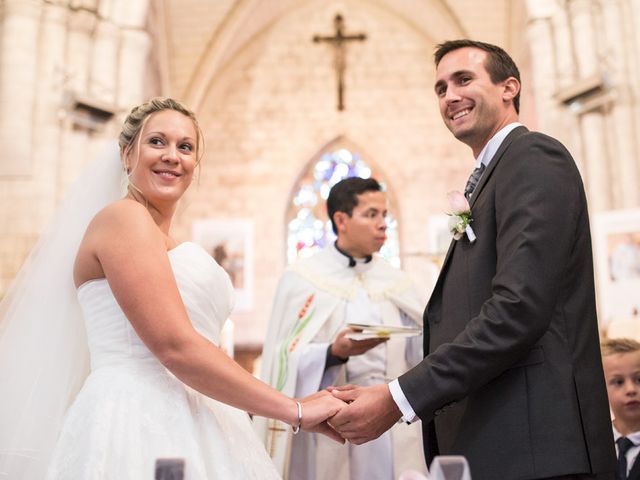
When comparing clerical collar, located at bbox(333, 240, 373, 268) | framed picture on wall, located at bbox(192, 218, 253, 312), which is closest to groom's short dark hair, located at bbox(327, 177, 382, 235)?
clerical collar, located at bbox(333, 240, 373, 268)

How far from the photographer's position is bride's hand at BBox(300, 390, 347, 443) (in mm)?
2480

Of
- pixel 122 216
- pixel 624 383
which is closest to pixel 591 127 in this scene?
pixel 624 383

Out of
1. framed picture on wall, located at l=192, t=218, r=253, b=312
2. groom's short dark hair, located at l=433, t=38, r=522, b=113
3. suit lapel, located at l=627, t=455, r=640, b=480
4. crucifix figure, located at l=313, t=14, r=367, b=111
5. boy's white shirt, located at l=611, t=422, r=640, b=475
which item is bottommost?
suit lapel, located at l=627, t=455, r=640, b=480

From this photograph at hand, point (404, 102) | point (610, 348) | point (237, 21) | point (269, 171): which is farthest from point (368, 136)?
point (610, 348)

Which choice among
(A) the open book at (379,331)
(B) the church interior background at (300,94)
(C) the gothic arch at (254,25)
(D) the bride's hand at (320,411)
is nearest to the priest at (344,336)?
(A) the open book at (379,331)

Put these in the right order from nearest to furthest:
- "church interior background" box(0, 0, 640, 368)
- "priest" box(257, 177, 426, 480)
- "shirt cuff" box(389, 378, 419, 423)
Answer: "shirt cuff" box(389, 378, 419, 423), "priest" box(257, 177, 426, 480), "church interior background" box(0, 0, 640, 368)

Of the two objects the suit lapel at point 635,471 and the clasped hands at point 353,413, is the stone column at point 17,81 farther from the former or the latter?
the suit lapel at point 635,471

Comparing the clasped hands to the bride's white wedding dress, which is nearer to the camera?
the bride's white wedding dress

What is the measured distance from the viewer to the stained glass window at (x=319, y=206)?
41.4 ft

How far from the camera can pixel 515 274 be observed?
2148 mm

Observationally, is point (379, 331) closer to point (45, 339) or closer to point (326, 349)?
point (326, 349)

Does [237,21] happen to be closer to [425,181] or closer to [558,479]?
[425,181]

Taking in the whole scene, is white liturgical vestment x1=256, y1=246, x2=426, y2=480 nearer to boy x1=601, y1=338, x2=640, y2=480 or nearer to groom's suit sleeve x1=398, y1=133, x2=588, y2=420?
boy x1=601, y1=338, x2=640, y2=480

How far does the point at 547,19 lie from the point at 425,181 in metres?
3.96
